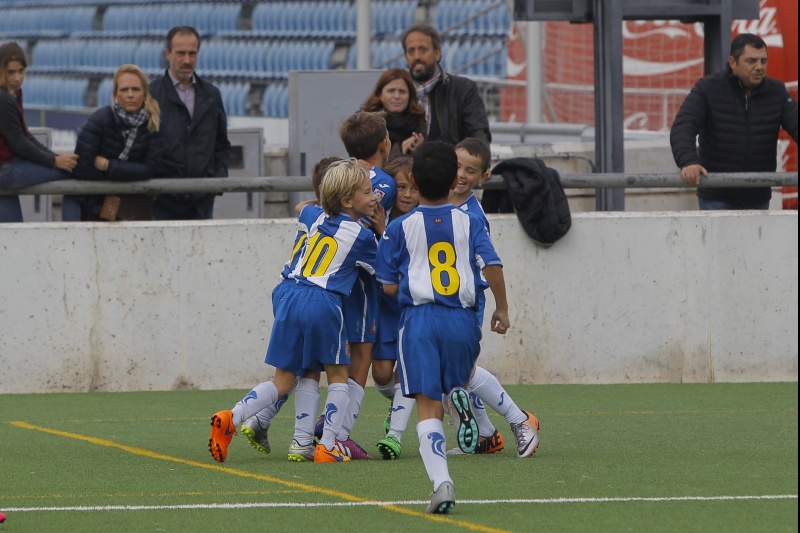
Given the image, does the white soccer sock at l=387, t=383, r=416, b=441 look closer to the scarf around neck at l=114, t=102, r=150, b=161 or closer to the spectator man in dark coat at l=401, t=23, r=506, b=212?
the spectator man in dark coat at l=401, t=23, r=506, b=212

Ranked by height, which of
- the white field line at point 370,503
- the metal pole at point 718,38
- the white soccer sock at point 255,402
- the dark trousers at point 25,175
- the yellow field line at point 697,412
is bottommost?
the yellow field line at point 697,412

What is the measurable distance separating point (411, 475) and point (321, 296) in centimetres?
101

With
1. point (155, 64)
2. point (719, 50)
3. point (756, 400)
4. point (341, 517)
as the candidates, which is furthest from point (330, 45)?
point (341, 517)

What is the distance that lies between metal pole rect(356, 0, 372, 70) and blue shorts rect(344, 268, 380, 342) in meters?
11.2

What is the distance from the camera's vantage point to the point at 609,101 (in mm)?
12070

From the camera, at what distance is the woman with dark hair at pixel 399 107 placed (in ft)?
29.9

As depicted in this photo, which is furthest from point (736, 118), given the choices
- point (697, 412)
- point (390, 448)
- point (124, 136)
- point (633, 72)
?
point (633, 72)

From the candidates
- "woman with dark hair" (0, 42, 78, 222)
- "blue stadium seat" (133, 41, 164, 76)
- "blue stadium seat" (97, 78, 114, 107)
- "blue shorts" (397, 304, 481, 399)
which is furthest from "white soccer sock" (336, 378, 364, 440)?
"blue stadium seat" (133, 41, 164, 76)

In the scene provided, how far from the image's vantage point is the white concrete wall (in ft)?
34.7

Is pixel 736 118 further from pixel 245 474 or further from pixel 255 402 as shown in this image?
pixel 245 474

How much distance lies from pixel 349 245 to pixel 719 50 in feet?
20.0

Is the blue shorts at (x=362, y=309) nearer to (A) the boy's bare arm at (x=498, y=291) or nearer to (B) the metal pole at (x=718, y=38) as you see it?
(A) the boy's bare arm at (x=498, y=291)

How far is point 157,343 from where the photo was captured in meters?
10.6

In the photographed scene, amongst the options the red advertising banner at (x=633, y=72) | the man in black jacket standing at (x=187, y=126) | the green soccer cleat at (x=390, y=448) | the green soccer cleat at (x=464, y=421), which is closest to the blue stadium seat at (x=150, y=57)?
the red advertising banner at (x=633, y=72)
